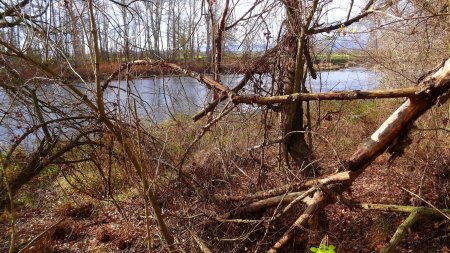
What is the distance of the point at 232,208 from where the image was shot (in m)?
4.45

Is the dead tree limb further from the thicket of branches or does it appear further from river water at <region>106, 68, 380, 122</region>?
river water at <region>106, 68, 380, 122</region>

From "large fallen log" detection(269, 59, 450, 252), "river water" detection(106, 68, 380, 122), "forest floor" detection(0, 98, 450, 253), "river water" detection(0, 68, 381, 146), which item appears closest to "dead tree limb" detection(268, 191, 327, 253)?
"large fallen log" detection(269, 59, 450, 252)

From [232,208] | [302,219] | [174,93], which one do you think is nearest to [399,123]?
[302,219]

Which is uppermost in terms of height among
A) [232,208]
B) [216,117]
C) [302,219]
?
[216,117]

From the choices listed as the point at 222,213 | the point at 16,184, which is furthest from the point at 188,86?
the point at 16,184

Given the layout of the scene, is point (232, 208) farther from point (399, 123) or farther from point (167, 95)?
point (399, 123)

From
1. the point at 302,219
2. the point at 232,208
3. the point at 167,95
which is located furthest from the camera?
the point at 167,95

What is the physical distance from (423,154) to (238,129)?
282 centimetres

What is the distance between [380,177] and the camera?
5926 mm

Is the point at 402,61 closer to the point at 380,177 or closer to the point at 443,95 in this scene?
the point at 380,177

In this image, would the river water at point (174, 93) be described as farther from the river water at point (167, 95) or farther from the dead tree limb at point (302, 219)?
the dead tree limb at point (302, 219)

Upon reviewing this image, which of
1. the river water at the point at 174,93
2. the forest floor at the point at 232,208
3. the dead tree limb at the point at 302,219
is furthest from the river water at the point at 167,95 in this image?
the dead tree limb at the point at 302,219

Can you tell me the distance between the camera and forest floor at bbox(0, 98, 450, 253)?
4.16 metres

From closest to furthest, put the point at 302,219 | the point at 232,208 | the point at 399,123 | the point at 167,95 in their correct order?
1. the point at 399,123
2. the point at 302,219
3. the point at 232,208
4. the point at 167,95
